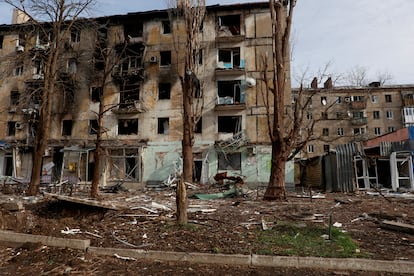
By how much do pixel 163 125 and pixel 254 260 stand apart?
2157 cm

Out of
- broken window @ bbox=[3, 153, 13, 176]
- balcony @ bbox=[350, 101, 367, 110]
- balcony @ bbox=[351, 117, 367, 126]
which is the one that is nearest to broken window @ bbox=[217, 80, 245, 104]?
broken window @ bbox=[3, 153, 13, 176]

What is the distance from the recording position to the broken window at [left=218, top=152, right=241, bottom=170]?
949 inches

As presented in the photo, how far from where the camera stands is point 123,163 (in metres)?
25.6

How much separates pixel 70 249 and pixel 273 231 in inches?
166

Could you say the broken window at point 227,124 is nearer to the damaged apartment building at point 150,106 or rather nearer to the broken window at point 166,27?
the damaged apartment building at point 150,106

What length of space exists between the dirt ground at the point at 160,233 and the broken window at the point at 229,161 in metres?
14.7

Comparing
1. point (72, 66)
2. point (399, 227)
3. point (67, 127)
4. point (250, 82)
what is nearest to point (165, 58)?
point (250, 82)

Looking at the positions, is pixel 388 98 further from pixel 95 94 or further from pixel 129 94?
pixel 95 94

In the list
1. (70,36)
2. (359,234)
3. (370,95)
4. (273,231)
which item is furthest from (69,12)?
(370,95)

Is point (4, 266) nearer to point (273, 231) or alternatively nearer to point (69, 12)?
point (273, 231)

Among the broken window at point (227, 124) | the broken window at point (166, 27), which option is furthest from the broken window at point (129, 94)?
the broken window at point (227, 124)

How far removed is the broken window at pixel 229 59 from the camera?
2564 cm

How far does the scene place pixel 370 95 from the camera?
4466cm

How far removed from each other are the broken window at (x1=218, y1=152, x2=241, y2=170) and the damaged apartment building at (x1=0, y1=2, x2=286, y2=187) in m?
0.08
